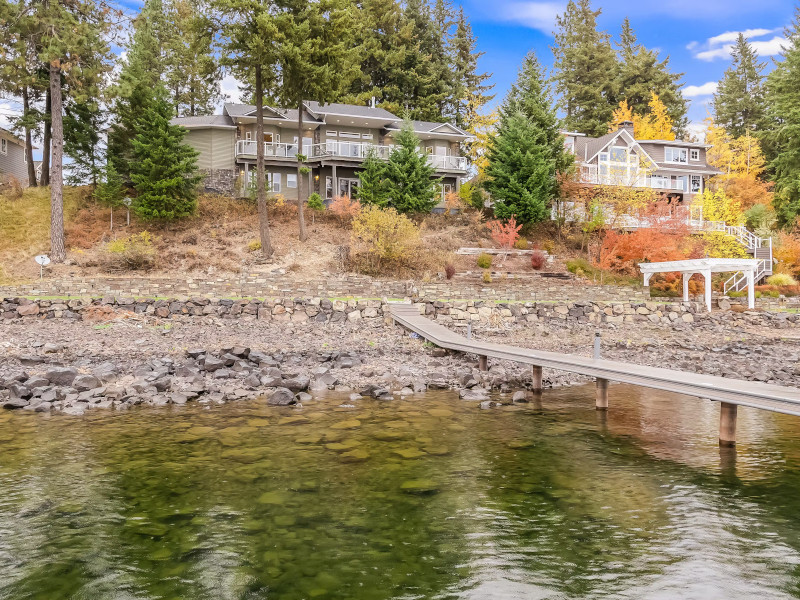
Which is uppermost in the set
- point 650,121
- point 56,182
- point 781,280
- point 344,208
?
point 650,121

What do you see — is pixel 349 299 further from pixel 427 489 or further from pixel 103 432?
pixel 427 489

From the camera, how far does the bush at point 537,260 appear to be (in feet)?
107

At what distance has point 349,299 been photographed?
24875 mm

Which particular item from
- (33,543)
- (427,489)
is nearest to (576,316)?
(427,489)

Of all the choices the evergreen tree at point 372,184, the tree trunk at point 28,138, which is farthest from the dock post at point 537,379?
the tree trunk at point 28,138

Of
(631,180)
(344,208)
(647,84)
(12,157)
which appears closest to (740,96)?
(647,84)

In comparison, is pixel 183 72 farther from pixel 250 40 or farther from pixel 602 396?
pixel 602 396

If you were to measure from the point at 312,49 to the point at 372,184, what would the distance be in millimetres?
9562

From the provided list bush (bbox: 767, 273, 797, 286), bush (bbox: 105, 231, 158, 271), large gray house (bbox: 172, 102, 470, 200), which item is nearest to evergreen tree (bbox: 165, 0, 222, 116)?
large gray house (bbox: 172, 102, 470, 200)

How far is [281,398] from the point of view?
43.9ft

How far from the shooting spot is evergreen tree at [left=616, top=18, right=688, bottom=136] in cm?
5509

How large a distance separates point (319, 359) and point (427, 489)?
10337mm

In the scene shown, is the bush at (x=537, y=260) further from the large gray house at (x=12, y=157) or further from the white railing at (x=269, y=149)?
the large gray house at (x=12, y=157)

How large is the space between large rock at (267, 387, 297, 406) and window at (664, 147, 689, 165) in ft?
144
